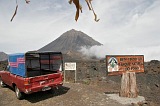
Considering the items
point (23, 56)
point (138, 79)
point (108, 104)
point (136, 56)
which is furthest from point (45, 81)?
point (138, 79)

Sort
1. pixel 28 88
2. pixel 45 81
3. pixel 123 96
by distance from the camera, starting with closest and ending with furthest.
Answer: pixel 28 88
pixel 45 81
pixel 123 96

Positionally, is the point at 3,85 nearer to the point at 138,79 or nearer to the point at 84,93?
the point at 84,93

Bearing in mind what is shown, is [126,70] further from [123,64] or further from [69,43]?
[69,43]

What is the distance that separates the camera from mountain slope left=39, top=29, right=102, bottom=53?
164 meters

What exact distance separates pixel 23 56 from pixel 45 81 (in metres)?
1.76

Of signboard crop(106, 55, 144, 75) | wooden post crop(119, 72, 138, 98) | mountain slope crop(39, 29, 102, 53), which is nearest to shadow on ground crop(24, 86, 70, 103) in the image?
signboard crop(106, 55, 144, 75)

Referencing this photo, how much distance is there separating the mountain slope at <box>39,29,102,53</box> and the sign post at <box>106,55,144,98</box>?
144012mm

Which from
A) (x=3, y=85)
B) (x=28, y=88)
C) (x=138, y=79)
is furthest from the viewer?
(x=138, y=79)

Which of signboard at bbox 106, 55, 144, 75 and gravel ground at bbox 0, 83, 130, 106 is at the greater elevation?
signboard at bbox 106, 55, 144, 75

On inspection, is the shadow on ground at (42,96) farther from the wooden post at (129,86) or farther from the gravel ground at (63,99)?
the wooden post at (129,86)

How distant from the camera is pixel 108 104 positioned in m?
11.2

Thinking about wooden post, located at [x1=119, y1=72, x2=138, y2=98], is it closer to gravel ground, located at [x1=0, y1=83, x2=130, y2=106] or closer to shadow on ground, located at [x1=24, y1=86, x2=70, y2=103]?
gravel ground, located at [x1=0, y1=83, x2=130, y2=106]

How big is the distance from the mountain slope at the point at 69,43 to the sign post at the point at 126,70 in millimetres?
144012

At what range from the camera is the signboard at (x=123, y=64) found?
42.1 ft
